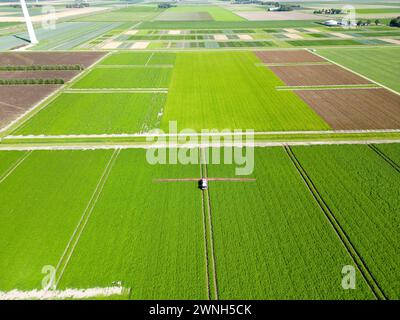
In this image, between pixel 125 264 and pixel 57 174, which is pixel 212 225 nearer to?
pixel 125 264

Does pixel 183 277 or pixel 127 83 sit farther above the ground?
pixel 127 83

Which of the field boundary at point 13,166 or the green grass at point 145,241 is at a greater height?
the field boundary at point 13,166

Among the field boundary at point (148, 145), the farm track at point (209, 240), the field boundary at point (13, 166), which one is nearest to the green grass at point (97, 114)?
the field boundary at point (148, 145)

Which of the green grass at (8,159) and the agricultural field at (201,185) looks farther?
the green grass at (8,159)

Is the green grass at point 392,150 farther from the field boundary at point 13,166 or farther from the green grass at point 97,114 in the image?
the field boundary at point 13,166

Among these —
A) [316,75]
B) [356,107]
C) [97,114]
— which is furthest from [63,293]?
[316,75]

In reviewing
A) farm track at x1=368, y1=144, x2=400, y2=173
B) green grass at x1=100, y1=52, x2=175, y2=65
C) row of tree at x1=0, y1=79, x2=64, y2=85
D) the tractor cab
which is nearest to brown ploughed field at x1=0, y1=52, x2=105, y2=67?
green grass at x1=100, y1=52, x2=175, y2=65
